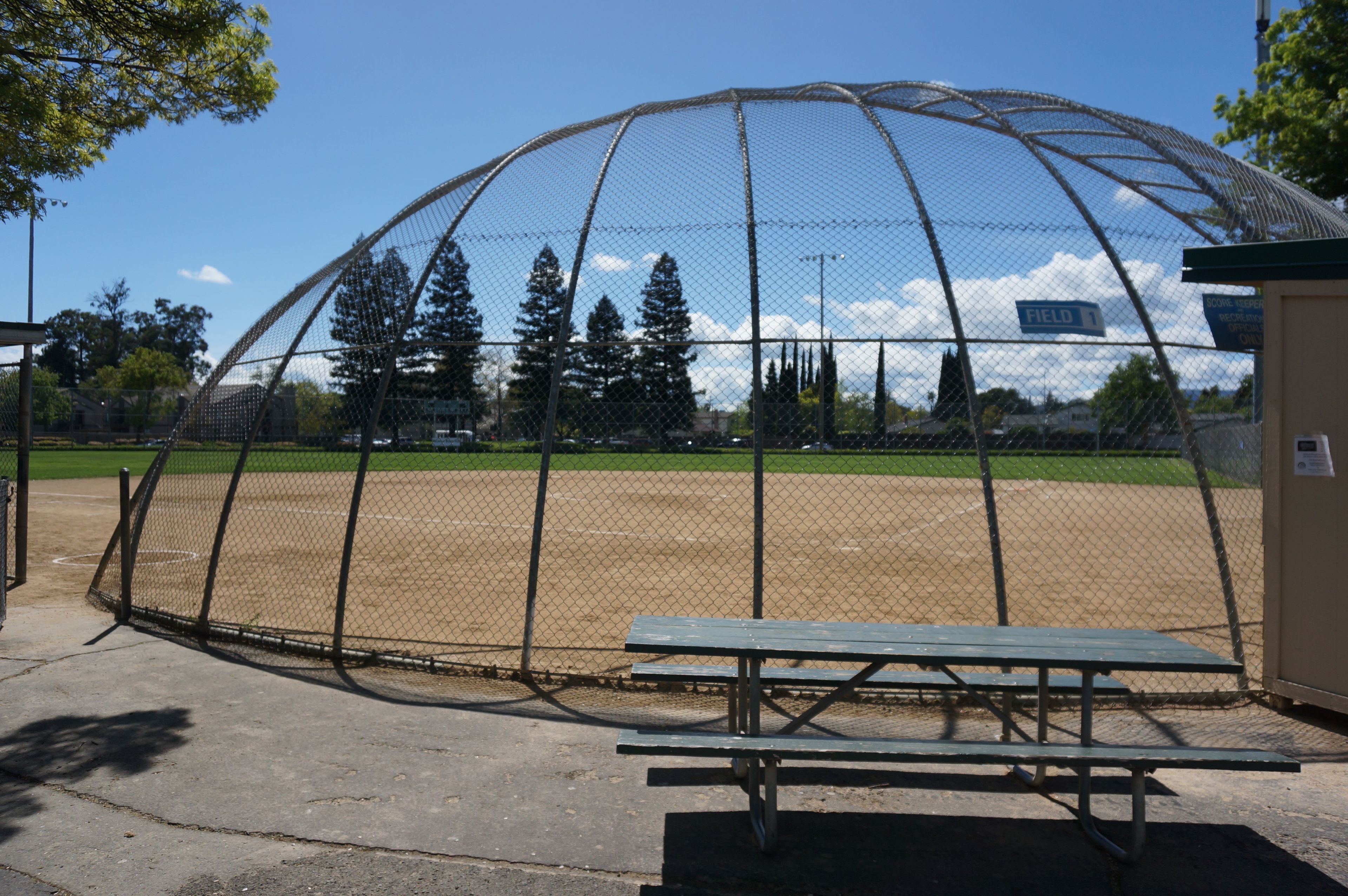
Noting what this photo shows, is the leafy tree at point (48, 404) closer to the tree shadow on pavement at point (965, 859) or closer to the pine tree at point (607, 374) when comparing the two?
the pine tree at point (607, 374)

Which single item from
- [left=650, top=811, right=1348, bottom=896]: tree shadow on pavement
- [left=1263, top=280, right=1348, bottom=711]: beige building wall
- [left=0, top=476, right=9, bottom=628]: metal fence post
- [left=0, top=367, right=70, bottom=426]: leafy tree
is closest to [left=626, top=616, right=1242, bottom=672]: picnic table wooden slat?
[left=650, top=811, right=1348, bottom=896]: tree shadow on pavement

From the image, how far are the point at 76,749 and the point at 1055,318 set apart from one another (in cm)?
639

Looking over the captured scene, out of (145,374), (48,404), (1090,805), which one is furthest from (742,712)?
(145,374)

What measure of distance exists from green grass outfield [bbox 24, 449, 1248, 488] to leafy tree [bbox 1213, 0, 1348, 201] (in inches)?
320

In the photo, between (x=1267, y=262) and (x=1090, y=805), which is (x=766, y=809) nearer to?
(x=1090, y=805)

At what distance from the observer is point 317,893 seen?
3.16 meters

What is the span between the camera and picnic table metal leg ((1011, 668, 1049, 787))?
400 cm

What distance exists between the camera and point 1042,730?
13.5 feet

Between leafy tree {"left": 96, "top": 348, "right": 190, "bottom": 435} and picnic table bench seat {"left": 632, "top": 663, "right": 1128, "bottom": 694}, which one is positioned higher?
leafy tree {"left": 96, "top": 348, "right": 190, "bottom": 435}

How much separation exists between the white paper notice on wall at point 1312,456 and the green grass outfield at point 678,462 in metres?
1.06

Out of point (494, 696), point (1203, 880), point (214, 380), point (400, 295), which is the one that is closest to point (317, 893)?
point (494, 696)

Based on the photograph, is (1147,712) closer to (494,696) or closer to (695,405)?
(695,405)

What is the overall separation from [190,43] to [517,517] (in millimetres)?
10567

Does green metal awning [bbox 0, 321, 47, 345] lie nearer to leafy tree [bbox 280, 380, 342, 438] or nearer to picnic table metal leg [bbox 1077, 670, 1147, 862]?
leafy tree [bbox 280, 380, 342, 438]
